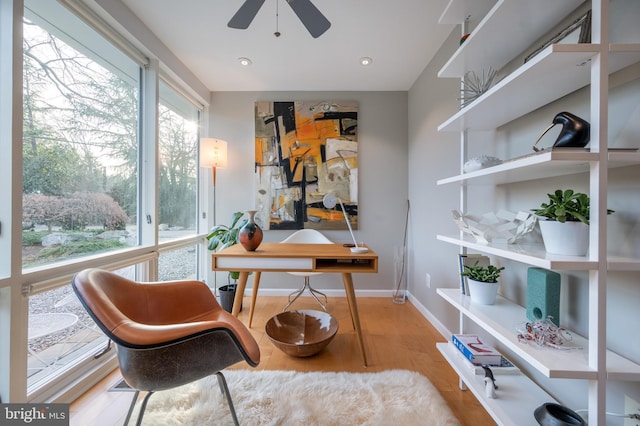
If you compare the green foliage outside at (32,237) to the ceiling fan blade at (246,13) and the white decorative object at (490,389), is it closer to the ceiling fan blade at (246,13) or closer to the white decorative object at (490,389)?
the ceiling fan blade at (246,13)

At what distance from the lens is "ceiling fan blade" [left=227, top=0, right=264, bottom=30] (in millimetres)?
1304

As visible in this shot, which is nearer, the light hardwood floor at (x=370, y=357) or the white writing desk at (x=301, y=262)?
the light hardwood floor at (x=370, y=357)

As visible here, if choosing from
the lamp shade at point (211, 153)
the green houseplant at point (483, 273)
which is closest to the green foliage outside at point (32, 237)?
the lamp shade at point (211, 153)

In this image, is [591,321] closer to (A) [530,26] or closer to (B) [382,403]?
(B) [382,403]

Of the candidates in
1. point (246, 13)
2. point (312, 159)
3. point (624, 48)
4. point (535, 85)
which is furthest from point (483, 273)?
point (312, 159)

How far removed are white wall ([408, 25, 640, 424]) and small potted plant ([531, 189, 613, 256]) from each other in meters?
0.15

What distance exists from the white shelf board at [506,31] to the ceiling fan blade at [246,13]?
1083mm

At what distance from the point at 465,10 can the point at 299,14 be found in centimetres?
89

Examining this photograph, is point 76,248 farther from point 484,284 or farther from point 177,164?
point 484,284

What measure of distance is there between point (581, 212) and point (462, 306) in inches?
25.1

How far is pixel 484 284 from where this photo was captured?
1.25 meters

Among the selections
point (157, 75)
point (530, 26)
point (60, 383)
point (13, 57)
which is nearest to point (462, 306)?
point (530, 26)

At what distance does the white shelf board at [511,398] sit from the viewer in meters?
0.96

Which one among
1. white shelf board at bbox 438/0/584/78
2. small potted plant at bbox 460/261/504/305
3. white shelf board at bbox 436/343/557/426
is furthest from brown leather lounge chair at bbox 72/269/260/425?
white shelf board at bbox 438/0/584/78
